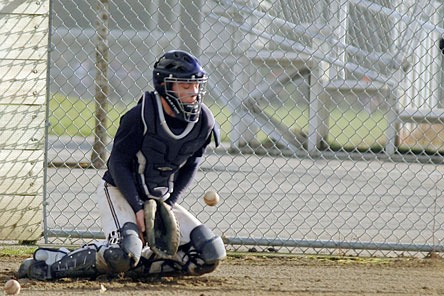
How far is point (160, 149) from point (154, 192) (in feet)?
0.86

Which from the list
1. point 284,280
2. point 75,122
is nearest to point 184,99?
point 284,280

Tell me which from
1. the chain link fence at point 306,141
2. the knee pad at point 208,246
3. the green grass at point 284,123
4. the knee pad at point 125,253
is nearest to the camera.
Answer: the knee pad at point 125,253

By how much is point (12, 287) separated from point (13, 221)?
1.65m

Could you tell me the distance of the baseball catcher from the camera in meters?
5.82

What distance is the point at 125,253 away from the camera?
223 inches

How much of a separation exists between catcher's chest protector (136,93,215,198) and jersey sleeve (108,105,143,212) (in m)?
0.04

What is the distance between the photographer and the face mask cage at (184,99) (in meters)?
5.82

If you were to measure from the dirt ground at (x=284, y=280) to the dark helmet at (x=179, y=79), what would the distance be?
0.95 metres

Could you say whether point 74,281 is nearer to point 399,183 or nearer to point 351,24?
point 399,183

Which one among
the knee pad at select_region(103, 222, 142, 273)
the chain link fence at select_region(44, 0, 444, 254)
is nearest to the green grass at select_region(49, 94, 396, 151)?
the chain link fence at select_region(44, 0, 444, 254)

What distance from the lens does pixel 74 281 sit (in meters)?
5.86

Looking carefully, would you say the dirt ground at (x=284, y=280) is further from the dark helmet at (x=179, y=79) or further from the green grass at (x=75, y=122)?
the green grass at (x=75, y=122)

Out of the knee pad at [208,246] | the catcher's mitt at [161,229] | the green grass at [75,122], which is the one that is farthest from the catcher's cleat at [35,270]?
the green grass at [75,122]

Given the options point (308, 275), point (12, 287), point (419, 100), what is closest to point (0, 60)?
point (12, 287)
